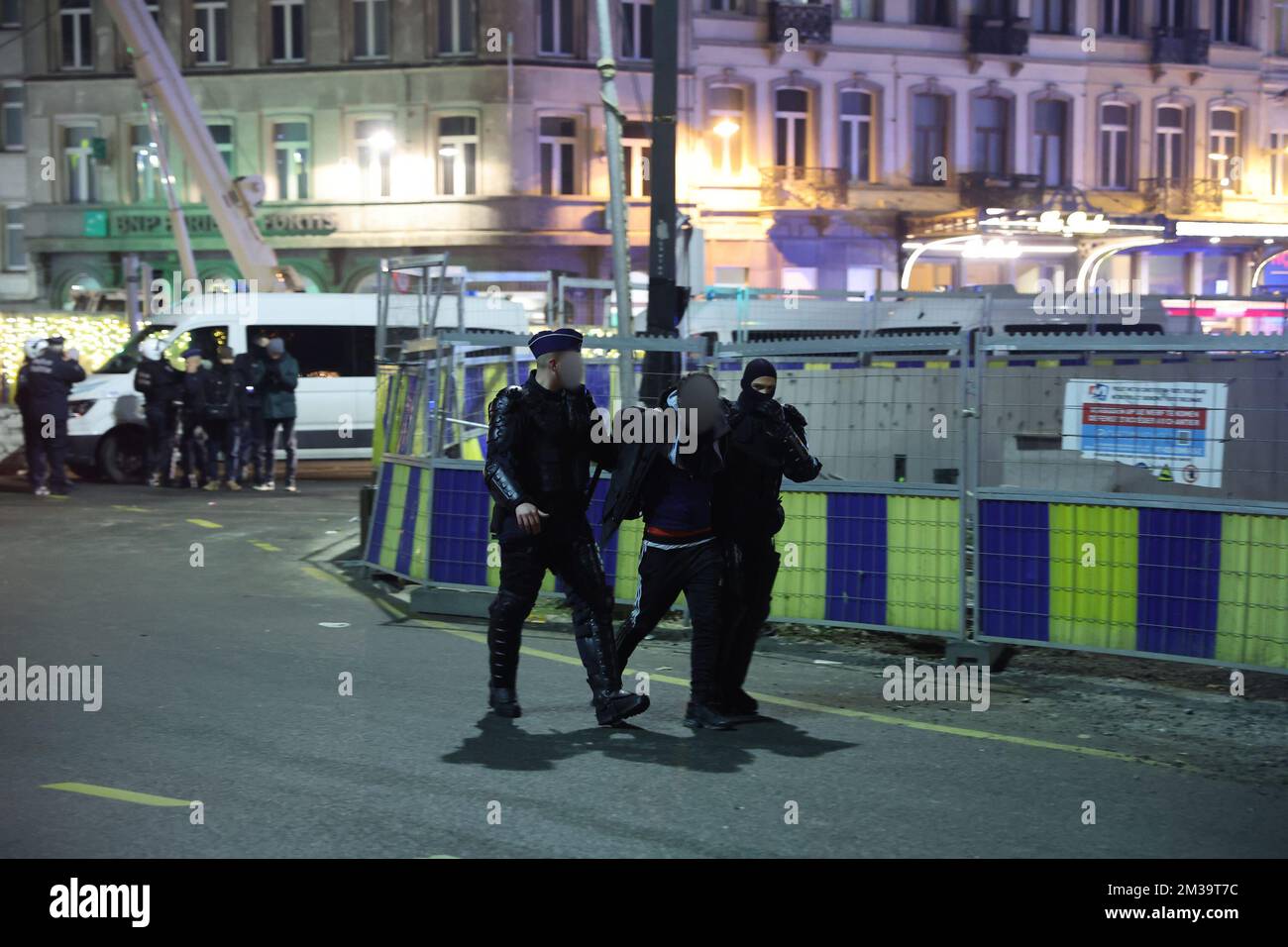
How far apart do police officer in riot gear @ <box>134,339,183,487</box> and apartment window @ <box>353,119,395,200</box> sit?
17.2 meters

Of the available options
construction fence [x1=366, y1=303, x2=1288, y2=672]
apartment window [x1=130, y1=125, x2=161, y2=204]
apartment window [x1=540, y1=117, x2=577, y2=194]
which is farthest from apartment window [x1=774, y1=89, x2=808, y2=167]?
construction fence [x1=366, y1=303, x2=1288, y2=672]

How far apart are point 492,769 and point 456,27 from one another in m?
31.6

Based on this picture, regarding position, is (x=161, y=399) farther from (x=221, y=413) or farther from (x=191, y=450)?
(x=221, y=413)

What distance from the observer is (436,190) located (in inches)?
1421

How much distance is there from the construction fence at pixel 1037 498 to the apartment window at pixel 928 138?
28718 millimetres

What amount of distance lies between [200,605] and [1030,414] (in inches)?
227

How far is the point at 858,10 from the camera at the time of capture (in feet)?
124

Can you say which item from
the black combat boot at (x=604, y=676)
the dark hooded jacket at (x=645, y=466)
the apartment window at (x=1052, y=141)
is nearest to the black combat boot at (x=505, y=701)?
the black combat boot at (x=604, y=676)

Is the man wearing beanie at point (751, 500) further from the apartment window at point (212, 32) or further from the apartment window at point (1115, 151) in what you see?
the apartment window at point (1115, 151)

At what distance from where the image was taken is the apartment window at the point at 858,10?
37.5 meters
